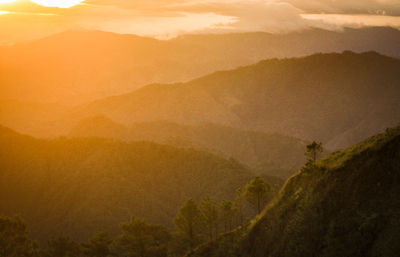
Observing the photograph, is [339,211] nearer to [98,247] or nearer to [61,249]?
[98,247]

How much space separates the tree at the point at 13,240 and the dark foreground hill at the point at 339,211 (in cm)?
4217

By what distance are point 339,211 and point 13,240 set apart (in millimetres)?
63212

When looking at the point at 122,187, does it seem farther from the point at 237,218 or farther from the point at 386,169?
the point at 386,169

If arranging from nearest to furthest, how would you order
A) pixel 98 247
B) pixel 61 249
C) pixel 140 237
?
pixel 140 237
pixel 98 247
pixel 61 249

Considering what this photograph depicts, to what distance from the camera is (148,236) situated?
100000mm

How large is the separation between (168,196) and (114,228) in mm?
34907

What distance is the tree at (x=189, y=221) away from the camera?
322 feet

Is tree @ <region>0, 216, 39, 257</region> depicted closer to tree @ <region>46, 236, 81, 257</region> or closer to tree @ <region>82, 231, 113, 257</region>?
tree @ <region>46, 236, 81, 257</region>

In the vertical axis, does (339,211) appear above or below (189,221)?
above

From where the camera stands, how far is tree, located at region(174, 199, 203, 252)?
98125mm

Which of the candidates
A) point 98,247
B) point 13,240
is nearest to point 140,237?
point 98,247

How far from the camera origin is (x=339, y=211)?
6938 centimetres

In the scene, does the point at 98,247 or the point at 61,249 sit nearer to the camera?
the point at 98,247

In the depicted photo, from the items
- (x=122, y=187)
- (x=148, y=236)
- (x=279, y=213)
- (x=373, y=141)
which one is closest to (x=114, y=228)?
(x=122, y=187)
